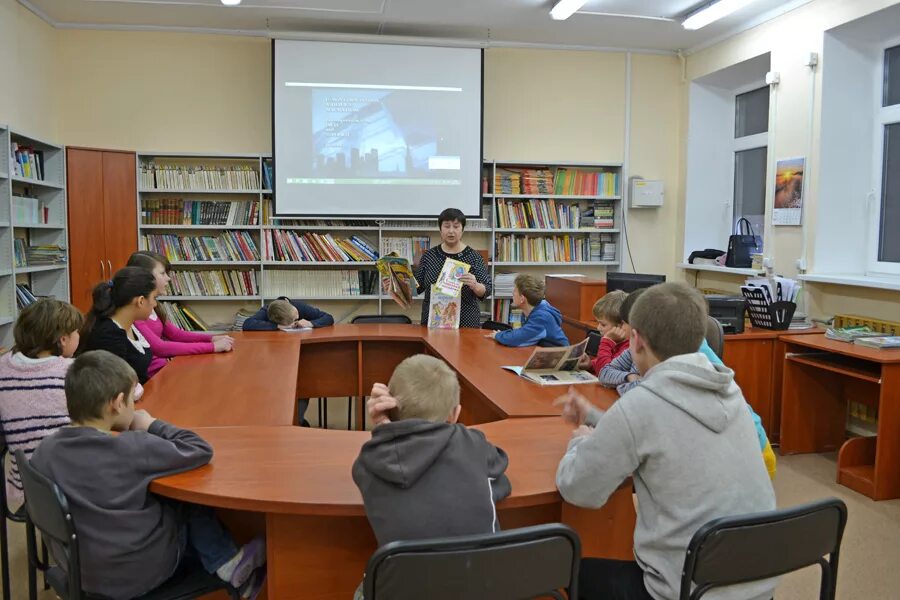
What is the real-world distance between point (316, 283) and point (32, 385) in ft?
13.9

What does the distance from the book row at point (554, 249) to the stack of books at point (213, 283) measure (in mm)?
2291

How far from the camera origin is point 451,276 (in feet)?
15.0

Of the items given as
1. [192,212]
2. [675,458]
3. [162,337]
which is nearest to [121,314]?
[162,337]

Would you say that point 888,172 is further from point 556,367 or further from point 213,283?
point 213,283

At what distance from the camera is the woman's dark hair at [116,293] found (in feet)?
9.89

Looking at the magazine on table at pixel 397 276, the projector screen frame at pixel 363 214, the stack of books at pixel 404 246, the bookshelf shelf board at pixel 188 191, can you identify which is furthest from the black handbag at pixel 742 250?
the bookshelf shelf board at pixel 188 191

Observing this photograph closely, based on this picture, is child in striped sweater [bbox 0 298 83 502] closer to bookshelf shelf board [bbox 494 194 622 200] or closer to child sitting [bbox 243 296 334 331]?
child sitting [bbox 243 296 334 331]

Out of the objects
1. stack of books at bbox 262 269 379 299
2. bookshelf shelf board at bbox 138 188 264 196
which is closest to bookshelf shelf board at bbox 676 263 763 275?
stack of books at bbox 262 269 379 299

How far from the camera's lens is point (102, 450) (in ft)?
5.85

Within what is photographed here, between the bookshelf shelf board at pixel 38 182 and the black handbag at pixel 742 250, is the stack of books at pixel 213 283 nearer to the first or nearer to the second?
the bookshelf shelf board at pixel 38 182

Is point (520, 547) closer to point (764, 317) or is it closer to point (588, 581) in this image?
point (588, 581)

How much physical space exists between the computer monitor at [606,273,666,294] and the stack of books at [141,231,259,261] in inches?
123

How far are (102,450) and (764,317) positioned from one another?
4.19 metres

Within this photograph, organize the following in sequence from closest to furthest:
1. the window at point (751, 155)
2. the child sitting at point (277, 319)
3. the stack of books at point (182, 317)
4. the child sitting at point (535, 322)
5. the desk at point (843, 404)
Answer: the desk at point (843, 404) → the child sitting at point (535, 322) → the child sitting at point (277, 319) → the stack of books at point (182, 317) → the window at point (751, 155)
